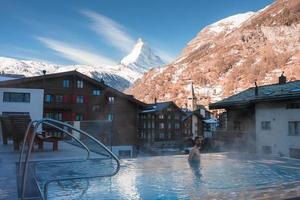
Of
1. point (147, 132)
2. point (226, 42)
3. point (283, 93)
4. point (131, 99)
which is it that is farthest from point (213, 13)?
point (226, 42)

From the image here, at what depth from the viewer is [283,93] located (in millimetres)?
21688

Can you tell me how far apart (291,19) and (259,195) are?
4098 inches

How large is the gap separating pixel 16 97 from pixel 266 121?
67.2 feet

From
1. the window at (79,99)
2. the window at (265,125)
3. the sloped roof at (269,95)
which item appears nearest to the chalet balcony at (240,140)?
the window at (265,125)

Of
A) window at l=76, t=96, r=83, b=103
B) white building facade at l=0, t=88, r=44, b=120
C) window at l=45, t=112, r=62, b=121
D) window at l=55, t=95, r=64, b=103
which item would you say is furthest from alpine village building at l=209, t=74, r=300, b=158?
white building facade at l=0, t=88, r=44, b=120

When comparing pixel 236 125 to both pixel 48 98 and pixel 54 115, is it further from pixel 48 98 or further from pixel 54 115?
pixel 48 98

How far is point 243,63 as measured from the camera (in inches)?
3782

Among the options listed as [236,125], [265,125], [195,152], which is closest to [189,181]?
[195,152]

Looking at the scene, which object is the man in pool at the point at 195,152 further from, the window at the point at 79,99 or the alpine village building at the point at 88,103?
the window at the point at 79,99

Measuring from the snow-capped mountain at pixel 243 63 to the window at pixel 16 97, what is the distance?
201 ft

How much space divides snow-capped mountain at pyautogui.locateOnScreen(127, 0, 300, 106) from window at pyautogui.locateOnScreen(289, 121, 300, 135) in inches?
2172

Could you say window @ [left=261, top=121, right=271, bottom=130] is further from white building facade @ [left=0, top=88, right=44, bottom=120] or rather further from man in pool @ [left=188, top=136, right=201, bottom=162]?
white building facade @ [left=0, top=88, right=44, bottom=120]

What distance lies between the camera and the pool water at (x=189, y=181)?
220 inches

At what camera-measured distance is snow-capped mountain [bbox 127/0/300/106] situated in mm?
85875
